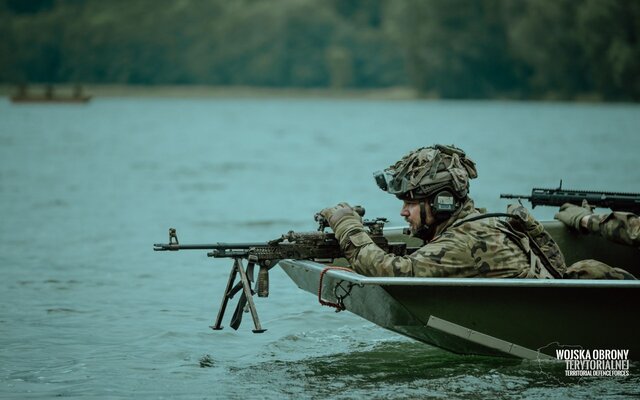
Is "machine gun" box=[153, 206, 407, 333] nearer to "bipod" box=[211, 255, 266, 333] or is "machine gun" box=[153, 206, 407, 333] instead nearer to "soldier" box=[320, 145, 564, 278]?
"bipod" box=[211, 255, 266, 333]

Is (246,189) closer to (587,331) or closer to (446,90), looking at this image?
(587,331)

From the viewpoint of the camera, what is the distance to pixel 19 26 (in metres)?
161

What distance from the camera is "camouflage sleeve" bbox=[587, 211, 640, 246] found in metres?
9.33

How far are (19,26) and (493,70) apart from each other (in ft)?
246

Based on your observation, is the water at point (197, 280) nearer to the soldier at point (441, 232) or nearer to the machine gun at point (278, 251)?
the machine gun at point (278, 251)

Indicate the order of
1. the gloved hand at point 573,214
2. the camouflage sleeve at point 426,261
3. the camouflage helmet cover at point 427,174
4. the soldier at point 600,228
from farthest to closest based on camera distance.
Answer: the gloved hand at point 573,214 → the soldier at point 600,228 → the camouflage helmet cover at point 427,174 → the camouflage sleeve at point 426,261

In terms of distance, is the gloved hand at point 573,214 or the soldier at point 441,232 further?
the gloved hand at point 573,214

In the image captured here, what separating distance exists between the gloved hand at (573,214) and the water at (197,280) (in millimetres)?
1584

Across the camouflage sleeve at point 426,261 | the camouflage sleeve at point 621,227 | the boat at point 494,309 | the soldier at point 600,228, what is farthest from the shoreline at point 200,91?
the camouflage sleeve at point 426,261

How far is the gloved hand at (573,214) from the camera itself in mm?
10117

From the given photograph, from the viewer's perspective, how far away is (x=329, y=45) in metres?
149
